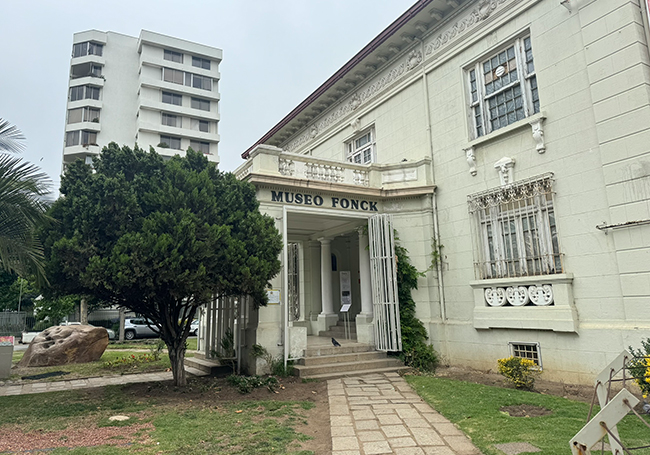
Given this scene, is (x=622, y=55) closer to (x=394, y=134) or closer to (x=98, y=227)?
(x=394, y=134)

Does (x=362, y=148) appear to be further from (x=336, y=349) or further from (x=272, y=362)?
(x=272, y=362)

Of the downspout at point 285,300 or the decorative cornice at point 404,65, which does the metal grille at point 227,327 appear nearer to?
the downspout at point 285,300

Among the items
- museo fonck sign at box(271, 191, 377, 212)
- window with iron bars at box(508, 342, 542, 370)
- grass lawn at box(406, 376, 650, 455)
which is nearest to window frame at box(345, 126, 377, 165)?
museo fonck sign at box(271, 191, 377, 212)

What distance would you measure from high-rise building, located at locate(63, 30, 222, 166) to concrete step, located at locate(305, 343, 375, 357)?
109 ft

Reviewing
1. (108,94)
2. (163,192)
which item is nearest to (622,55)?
(163,192)

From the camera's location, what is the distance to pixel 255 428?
536 cm

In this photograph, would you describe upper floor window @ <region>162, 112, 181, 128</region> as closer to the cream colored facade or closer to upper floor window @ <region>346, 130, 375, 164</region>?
upper floor window @ <region>346, 130, 375, 164</region>

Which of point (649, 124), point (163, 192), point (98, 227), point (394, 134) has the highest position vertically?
point (394, 134)

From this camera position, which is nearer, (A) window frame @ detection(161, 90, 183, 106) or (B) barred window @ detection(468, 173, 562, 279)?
(B) barred window @ detection(468, 173, 562, 279)

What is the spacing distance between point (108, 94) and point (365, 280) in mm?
38546

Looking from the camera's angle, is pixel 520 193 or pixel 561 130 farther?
pixel 520 193

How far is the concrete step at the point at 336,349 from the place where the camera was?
951 cm

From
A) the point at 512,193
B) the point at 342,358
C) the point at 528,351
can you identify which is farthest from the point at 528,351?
the point at 342,358

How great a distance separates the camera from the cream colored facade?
7016 mm
